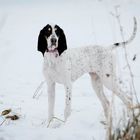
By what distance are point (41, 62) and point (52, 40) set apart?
6528 millimetres

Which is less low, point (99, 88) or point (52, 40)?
point (52, 40)

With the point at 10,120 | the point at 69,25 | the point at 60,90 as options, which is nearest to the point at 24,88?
the point at 60,90

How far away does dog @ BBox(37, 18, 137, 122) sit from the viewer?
201 inches

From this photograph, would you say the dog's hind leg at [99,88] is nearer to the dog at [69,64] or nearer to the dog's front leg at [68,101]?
the dog at [69,64]

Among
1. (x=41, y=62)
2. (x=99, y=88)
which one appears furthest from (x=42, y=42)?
(x=41, y=62)

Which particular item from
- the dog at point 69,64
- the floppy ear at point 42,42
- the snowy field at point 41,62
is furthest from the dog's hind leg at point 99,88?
the floppy ear at point 42,42

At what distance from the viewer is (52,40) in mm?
4988

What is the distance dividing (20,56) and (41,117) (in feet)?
22.3

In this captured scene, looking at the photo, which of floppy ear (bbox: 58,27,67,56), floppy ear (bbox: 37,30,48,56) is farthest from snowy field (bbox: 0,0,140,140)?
floppy ear (bbox: 37,30,48,56)

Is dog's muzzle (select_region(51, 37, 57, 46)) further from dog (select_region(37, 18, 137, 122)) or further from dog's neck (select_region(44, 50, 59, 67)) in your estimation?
dog's neck (select_region(44, 50, 59, 67))

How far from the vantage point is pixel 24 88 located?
8.21 metres

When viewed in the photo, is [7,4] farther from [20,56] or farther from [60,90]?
[60,90]

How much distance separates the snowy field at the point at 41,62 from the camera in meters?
3.88

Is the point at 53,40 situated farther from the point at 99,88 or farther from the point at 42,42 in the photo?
the point at 99,88
